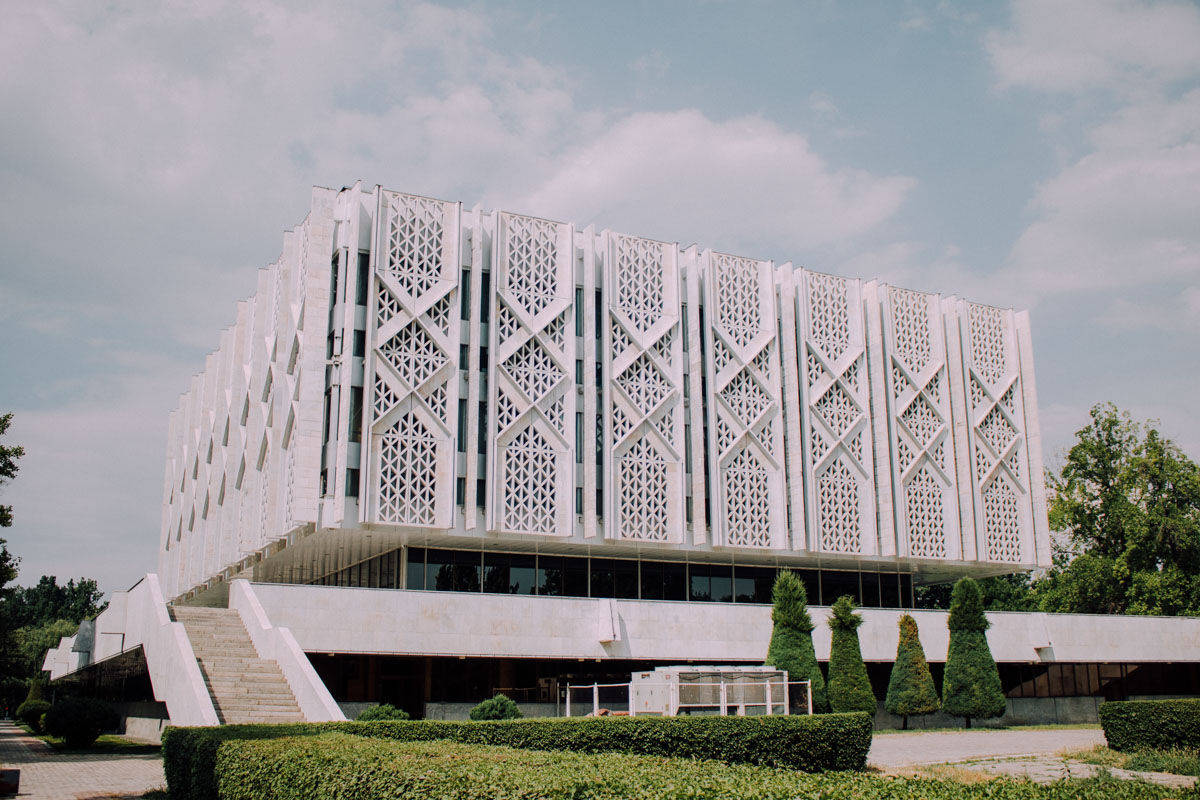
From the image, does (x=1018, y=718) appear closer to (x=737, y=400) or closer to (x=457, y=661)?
(x=737, y=400)

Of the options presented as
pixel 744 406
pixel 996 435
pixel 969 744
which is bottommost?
pixel 969 744

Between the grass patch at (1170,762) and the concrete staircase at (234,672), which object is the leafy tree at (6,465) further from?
the grass patch at (1170,762)

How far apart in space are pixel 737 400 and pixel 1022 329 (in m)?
16.1

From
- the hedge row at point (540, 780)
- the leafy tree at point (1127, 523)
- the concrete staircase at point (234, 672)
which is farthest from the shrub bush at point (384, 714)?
the leafy tree at point (1127, 523)

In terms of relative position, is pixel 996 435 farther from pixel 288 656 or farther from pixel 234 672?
pixel 234 672

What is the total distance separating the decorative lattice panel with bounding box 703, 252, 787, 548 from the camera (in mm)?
37500

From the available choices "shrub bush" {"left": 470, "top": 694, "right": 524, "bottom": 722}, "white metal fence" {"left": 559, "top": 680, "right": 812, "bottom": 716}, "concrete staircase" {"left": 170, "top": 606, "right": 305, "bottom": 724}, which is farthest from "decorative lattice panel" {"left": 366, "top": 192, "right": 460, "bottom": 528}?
"white metal fence" {"left": 559, "top": 680, "right": 812, "bottom": 716}

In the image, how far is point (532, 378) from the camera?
34.7 meters

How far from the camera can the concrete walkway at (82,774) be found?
61.2 ft

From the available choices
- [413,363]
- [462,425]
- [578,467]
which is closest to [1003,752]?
[578,467]

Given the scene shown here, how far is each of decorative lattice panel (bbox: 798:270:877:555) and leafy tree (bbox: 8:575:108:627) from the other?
4541 inches

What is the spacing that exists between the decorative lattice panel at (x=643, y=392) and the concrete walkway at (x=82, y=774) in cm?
1599

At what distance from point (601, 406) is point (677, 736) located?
18495 mm

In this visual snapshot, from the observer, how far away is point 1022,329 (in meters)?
46.1
